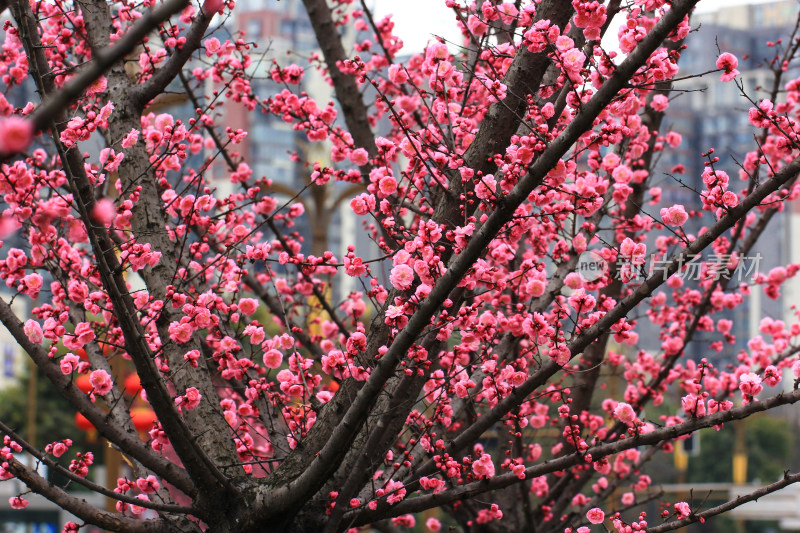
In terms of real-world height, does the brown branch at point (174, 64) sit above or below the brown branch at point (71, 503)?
above

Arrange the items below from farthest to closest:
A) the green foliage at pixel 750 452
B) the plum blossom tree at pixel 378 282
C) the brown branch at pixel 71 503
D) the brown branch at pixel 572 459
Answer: the green foliage at pixel 750 452
the brown branch at pixel 71 503
the brown branch at pixel 572 459
the plum blossom tree at pixel 378 282

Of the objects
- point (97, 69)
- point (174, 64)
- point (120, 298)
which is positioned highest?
point (174, 64)

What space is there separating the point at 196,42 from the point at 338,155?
1509 millimetres

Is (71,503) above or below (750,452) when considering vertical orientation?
below

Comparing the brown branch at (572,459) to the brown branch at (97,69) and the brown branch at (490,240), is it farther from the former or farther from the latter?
the brown branch at (97,69)

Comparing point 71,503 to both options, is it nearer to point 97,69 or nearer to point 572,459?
point 572,459

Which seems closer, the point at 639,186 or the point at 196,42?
the point at 196,42

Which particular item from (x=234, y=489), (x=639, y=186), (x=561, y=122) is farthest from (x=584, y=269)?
(x=234, y=489)

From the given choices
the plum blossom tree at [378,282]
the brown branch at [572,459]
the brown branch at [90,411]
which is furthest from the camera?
the brown branch at [90,411]

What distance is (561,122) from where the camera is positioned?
418cm

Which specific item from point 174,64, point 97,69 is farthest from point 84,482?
point 97,69

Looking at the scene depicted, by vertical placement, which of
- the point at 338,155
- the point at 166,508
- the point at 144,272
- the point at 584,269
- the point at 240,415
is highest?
the point at 338,155

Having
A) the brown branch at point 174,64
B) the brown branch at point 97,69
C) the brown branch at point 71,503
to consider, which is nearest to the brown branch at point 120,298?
the brown branch at point 71,503

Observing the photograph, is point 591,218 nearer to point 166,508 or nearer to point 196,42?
point 196,42
